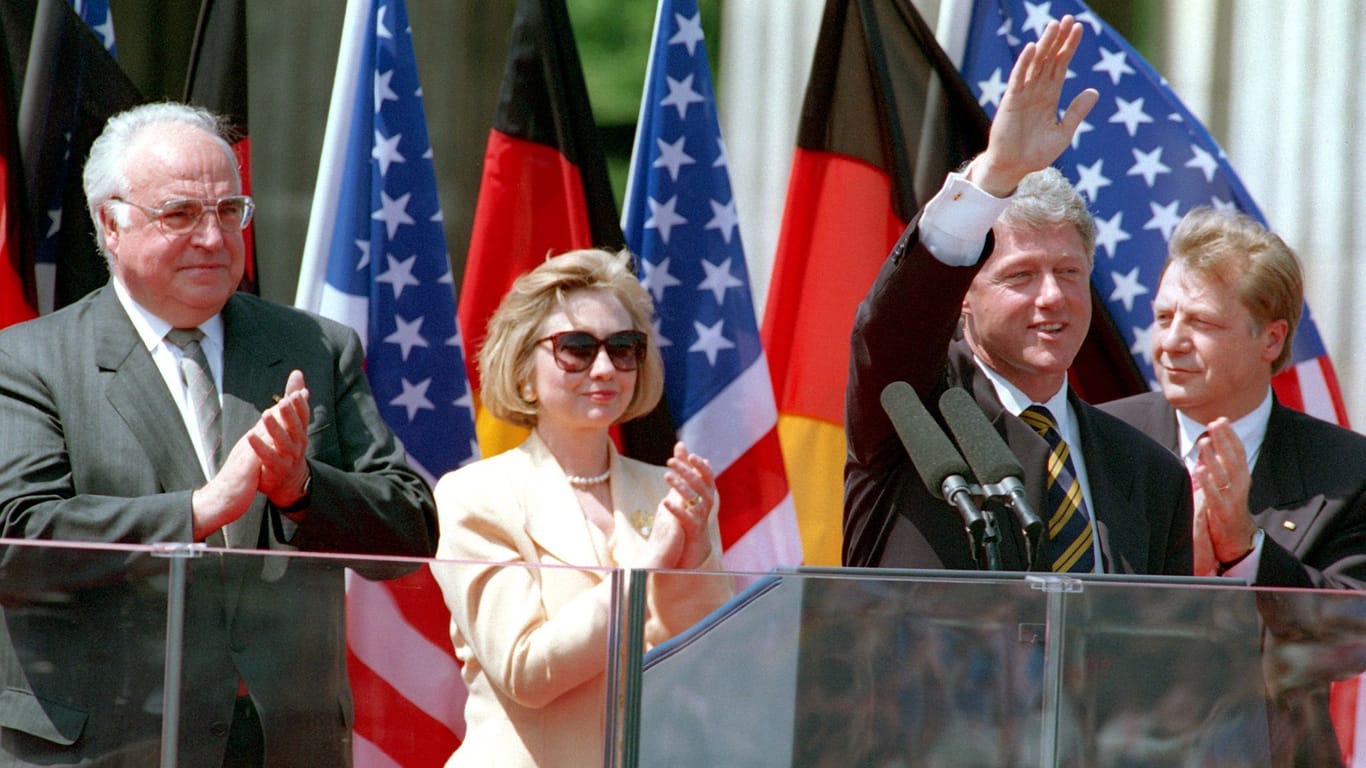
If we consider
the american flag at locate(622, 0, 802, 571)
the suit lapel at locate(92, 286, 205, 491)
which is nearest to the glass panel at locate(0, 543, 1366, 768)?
the suit lapel at locate(92, 286, 205, 491)

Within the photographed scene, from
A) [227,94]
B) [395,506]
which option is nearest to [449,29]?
[227,94]

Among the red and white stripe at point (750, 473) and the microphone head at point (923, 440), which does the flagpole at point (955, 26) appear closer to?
the red and white stripe at point (750, 473)

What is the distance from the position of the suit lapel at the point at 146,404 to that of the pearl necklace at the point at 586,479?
75 cm

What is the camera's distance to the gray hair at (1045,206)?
2.92 metres

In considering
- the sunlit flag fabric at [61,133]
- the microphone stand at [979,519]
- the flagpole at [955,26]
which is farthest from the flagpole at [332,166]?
the microphone stand at [979,519]

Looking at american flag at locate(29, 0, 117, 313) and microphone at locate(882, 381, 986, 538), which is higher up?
american flag at locate(29, 0, 117, 313)

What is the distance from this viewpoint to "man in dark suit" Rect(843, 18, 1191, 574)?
2521mm

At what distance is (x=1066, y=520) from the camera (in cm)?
274

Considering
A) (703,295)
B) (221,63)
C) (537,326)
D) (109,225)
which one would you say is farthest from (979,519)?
(221,63)

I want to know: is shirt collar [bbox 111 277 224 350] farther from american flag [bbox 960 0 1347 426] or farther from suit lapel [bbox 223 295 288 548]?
american flag [bbox 960 0 1347 426]

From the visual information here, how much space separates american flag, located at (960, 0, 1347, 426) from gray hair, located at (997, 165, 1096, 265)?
1.85 meters

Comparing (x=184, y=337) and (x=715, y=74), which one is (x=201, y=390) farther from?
(x=715, y=74)

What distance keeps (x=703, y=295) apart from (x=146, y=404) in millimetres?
1990

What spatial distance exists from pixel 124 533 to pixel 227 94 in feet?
7.05
